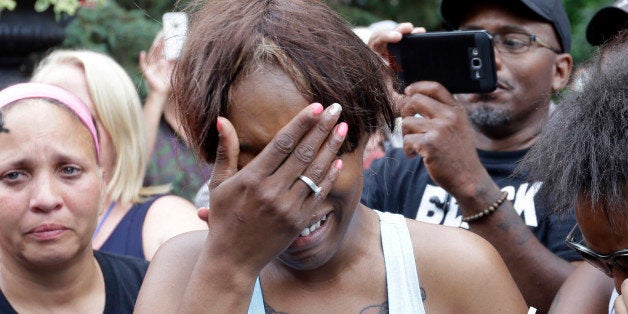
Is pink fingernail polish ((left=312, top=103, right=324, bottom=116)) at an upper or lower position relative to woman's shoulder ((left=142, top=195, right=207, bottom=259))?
upper

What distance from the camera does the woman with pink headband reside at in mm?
2889

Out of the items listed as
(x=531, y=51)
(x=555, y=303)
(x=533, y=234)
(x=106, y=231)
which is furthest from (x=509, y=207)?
(x=106, y=231)

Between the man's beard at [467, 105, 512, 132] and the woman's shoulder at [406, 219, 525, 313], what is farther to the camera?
the man's beard at [467, 105, 512, 132]

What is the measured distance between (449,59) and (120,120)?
5.14 ft

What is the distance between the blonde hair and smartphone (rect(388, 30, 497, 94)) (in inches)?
53.6

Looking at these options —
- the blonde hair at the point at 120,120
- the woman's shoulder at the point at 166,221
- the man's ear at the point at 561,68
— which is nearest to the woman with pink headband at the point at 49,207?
the woman's shoulder at the point at 166,221

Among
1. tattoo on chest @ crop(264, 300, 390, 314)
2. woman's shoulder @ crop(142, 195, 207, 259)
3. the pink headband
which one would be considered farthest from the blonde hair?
tattoo on chest @ crop(264, 300, 390, 314)

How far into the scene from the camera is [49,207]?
288cm

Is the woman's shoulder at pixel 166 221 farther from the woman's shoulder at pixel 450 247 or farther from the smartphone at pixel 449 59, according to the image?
the woman's shoulder at pixel 450 247

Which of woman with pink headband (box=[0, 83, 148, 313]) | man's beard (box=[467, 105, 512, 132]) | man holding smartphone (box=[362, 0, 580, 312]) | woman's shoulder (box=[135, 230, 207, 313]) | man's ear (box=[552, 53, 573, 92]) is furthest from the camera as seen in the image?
man's ear (box=[552, 53, 573, 92])

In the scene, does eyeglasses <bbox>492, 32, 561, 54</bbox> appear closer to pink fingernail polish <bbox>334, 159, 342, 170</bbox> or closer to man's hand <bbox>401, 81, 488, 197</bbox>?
man's hand <bbox>401, 81, 488, 197</bbox>

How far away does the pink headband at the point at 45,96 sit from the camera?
2.97 metres

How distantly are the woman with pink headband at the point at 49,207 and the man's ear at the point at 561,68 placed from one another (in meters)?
1.92

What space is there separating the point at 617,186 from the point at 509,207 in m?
0.98
